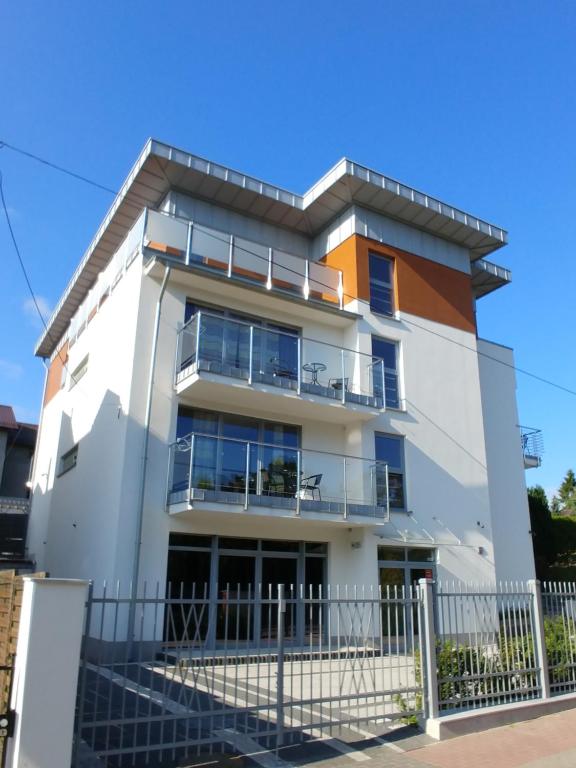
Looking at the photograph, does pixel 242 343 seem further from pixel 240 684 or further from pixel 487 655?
pixel 487 655

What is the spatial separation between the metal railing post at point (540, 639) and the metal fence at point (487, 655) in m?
0.04

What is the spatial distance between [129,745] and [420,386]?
1245cm

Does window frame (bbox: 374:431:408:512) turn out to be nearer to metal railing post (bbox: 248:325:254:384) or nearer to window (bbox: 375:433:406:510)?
window (bbox: 375:433:406:510)

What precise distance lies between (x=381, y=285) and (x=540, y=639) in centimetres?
1053

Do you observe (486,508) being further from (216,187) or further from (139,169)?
(139,169)

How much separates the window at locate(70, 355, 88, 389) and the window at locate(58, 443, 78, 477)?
2155 mm

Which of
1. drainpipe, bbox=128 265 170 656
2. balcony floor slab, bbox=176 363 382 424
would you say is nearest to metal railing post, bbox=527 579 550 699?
balcony floor slab, bbox=176 363 382 424

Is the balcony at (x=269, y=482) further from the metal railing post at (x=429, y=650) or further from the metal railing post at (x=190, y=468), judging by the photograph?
the metal railing post at (x=429, y=650)

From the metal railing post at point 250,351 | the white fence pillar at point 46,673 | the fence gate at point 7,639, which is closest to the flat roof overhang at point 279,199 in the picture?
the metal railing post at point 250,351

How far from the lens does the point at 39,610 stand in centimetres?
473

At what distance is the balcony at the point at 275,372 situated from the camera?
42.4 feet

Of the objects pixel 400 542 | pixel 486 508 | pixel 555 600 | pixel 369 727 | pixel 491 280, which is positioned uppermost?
pixel 491 280

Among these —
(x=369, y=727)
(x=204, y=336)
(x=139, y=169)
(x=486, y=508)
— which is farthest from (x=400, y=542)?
(x=139, y=169)

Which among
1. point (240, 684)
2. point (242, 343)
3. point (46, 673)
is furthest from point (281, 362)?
point (46, 673)
